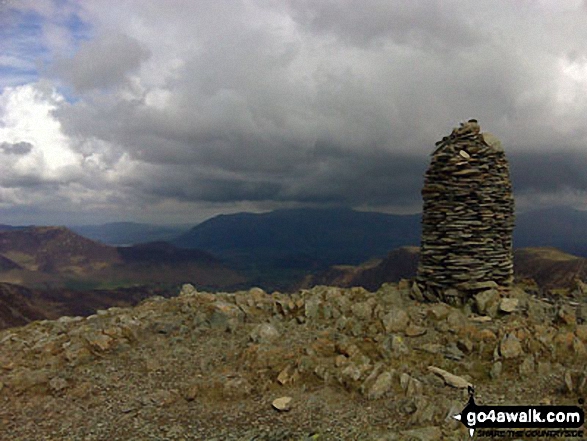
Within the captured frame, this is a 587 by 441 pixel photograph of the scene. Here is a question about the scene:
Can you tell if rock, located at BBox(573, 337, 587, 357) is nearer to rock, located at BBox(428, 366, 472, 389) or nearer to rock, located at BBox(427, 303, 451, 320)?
rock, located at BBox(428, 366, 472, 389)

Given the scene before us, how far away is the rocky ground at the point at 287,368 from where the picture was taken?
9.50 metres

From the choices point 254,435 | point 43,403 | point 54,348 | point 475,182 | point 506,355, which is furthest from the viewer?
point 475,182

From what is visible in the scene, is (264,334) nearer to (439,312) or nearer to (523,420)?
(439,312)

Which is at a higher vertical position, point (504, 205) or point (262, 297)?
point (504, 205)

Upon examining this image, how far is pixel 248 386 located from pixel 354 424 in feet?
10.9

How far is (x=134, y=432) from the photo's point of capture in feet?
30.7

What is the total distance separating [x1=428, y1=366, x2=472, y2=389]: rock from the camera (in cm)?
1066

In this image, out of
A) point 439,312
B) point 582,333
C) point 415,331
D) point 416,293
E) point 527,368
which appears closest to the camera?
point 527,368

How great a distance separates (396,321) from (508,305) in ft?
17.1

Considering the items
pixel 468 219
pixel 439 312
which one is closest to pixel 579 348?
pixel 439 312

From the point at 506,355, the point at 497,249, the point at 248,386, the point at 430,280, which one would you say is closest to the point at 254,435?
the point at 248,386

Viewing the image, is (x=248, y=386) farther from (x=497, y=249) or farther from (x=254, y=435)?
(x=497, y=249)

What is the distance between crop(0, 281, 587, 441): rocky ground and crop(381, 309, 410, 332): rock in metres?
0.05

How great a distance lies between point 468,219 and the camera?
17.8 m
